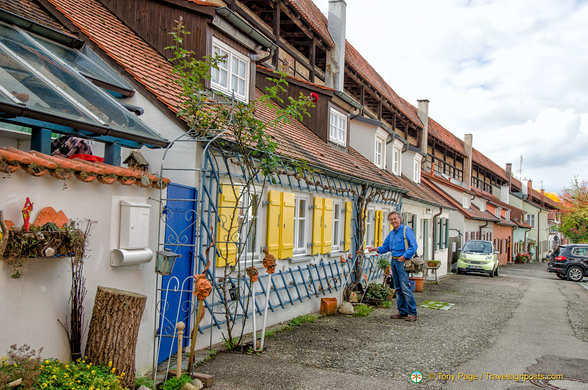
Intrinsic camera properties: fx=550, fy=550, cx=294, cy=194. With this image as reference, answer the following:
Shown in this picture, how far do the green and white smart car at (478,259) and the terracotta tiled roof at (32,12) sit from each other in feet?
70.0

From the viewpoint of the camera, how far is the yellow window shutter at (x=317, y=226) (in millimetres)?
11016

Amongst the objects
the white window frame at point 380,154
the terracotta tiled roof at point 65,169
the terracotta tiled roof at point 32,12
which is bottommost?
the terracotta tiled roof at point 65,169

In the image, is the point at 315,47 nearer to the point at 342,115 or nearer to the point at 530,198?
the point at 342,115

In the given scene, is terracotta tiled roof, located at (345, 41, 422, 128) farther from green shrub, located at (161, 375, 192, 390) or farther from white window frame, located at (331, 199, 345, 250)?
green shrub, located at (161, 375, 192, 390)

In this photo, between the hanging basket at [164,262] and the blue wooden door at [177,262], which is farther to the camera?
the blue wooden door at [177,262]

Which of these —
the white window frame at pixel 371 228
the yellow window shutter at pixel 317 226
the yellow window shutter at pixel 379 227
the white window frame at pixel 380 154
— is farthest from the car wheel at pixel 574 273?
the yellow window shutter at pixel 317 226

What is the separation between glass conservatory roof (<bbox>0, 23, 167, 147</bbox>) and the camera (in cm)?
487

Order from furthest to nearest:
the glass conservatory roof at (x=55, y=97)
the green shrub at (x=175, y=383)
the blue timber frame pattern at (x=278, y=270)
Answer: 1. the blue timber frame pattern at (x=278, y=270)
2. the green shrub at (x=175, y=383)
3. the glass conservatory roof at (x=55, y=97)

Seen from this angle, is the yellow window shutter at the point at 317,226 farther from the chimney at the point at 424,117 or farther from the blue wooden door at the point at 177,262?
the chimney at the point at 424,117

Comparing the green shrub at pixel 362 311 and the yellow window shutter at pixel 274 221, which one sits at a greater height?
the yellow window shutter at pixel 274 221

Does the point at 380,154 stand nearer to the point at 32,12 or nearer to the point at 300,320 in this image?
the point at 300,320

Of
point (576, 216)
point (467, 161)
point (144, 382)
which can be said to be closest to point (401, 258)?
point (144, 382)

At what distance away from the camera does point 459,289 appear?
1775 cm

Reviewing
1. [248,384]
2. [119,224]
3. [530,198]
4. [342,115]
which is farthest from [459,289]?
[530,198]
